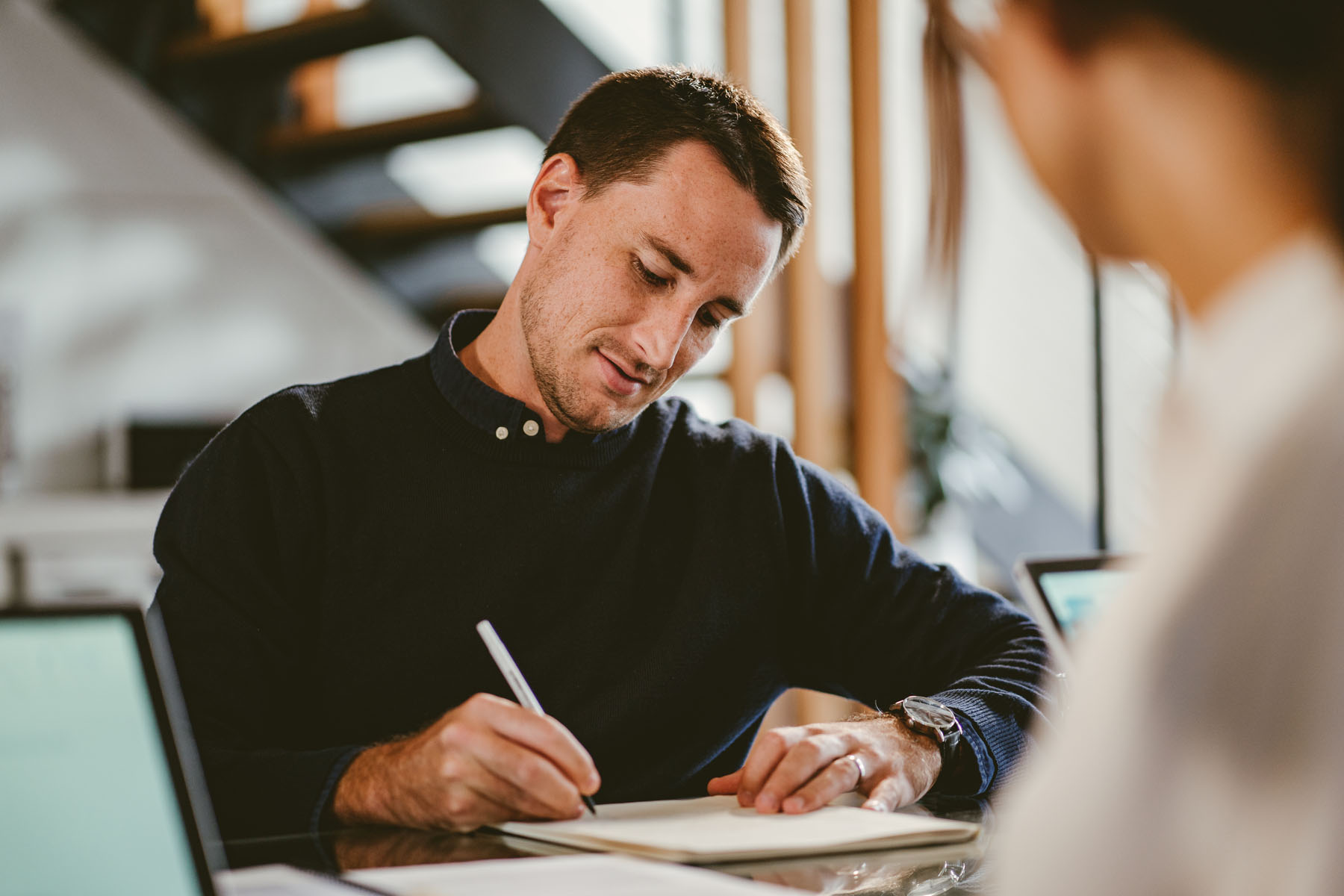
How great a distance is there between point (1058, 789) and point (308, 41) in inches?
108

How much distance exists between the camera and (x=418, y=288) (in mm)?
3510

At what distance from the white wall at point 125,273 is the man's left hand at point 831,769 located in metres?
2.63

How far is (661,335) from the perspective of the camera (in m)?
1.34

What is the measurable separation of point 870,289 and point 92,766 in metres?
2.45

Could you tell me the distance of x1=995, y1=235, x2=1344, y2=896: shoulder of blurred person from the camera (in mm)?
342

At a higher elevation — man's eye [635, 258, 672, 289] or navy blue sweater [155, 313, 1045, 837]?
man's eye [635, 258, 672, 289]

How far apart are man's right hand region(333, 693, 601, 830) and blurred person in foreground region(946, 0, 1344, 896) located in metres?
0.54

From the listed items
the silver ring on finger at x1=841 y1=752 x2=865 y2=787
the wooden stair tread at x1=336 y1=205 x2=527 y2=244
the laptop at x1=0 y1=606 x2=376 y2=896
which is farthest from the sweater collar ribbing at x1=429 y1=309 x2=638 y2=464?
the wooden stair tread at x1=336 y1=205 x2=527 y2=244

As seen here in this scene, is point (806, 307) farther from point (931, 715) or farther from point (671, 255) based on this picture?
point (931, 715)

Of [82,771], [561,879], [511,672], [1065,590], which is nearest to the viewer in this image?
[82,771]

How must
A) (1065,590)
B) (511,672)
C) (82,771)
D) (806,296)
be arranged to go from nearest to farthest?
(82,771)
(511,672)
(1065,590)
(806,296)

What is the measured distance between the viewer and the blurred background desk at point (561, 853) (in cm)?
77

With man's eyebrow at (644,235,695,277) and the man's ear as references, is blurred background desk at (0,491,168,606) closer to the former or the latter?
the man's ear

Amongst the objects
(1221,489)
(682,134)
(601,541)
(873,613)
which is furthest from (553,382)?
(1221,489)
